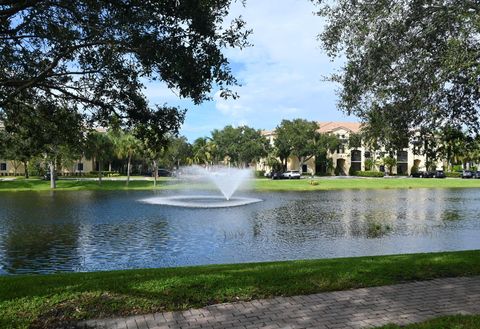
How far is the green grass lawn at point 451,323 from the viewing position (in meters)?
6.09

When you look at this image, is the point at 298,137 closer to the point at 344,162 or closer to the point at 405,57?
the point at 344,162

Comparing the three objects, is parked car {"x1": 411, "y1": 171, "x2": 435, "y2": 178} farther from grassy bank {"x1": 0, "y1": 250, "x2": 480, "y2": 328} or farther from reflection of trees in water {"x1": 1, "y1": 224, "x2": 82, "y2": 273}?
grassy bank {"x1": 0, "y1": 250, "x2": 480, "y2": 328}

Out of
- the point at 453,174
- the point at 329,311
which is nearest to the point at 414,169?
the point at 453,174

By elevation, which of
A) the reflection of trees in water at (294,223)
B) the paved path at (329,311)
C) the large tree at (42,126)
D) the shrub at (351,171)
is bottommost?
the reflection of trees in water at (294,223)

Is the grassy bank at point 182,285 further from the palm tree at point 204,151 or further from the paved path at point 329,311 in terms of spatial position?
the palm tree at point 204,151

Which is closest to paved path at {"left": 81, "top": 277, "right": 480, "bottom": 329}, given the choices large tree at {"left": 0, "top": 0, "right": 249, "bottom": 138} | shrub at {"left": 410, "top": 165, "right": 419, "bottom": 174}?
large tree at {"left": 0, "top": 0, "right": 249, "bottom": 138}

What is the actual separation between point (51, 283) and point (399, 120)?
8083 millimetres

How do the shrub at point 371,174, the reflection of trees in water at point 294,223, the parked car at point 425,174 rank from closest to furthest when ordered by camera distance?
the reflection of trees in water at point 294,223 < the parked car at point 425,174 < the shrub at point 371,174

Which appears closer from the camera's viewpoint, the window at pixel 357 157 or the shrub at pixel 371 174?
the shrub at pixel 371 174

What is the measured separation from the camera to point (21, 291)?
26.7 feet

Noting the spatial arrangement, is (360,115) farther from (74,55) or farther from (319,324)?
(74,55)

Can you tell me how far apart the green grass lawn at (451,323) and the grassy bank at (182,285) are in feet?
7.55

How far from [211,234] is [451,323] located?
15324 millimetres

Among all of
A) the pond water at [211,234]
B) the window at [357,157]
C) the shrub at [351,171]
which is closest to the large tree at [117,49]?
the pond water at [211,234]
